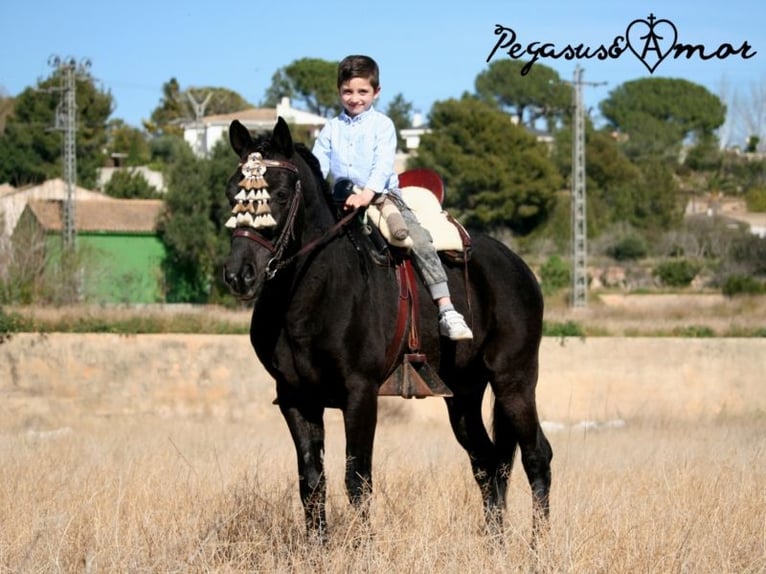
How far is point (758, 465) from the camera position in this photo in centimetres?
1071

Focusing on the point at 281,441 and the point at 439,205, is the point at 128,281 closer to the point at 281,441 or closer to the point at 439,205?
the point at 281,441

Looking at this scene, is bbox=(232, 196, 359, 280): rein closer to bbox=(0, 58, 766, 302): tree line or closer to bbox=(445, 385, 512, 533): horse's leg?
bbox=(445, 385, 512, 533): horse's leg

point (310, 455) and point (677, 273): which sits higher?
point (310, 455)

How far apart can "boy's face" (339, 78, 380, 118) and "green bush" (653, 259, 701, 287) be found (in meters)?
54.0

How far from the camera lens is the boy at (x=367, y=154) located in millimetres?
7590

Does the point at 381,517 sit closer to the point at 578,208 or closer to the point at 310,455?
the point at 310,455

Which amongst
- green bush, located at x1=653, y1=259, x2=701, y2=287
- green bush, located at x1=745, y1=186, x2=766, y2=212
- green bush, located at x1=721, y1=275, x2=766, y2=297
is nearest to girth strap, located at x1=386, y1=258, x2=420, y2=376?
green bush, located at x1=721, y1=275, x2=766, y2=297

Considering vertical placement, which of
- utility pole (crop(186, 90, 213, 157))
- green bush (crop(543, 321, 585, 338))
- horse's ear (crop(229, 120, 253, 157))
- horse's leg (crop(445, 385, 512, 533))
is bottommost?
green bush (crop(543, 321, 585, 338))

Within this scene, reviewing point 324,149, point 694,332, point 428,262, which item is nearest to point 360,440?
point 428,262

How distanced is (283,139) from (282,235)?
1.84 ft

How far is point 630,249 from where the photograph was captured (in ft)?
225

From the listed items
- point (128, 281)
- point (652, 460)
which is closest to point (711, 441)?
point (652, 460)

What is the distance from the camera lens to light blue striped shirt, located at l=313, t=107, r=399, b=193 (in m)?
7.61

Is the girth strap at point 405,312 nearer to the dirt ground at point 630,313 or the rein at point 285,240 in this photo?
the rein at point 285,240
